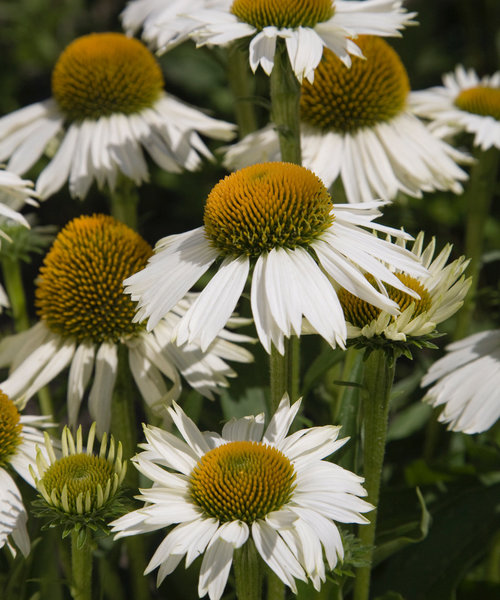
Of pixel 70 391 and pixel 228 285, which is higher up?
pixel 228 285

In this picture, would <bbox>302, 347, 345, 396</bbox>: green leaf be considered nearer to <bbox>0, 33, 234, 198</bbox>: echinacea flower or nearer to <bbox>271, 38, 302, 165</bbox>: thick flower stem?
<bbox>271, 38, 302, 165</bbox>: thick flower stem

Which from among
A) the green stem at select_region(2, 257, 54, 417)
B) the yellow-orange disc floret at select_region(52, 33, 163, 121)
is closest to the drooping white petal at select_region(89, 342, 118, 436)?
the green stem at select_region(2, 257, 54, 417)

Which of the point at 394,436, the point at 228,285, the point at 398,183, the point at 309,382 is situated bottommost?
the point at 394,436

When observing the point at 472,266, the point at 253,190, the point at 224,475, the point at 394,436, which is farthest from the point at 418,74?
the point at 224,475

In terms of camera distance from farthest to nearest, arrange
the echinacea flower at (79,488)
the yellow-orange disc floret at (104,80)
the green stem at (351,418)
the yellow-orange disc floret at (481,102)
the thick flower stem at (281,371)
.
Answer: the yellow-orange disc floret at (481,102) → the yellow-orange disc floret at (104,80) → the green stem at (351,418) → the thick flower stem at (281,371) → the echinacea flower at (79,488)

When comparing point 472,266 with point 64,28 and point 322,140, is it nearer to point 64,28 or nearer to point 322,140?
point 322,140

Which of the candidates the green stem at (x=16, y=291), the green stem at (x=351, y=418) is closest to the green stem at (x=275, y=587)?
the green stem at (x=351, y=418)

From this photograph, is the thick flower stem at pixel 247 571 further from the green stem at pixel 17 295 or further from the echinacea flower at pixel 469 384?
the green stem at pixel 17 295

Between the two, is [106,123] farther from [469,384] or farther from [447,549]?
[447,549]
